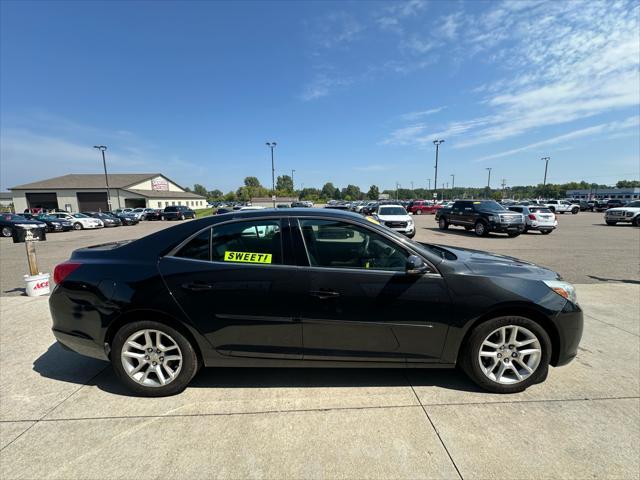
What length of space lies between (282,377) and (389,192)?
143896mm

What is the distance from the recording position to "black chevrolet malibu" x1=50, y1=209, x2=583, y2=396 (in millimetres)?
2494

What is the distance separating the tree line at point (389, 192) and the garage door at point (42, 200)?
42989 millimetres

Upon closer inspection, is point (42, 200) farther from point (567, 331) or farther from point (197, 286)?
point (567, 331)

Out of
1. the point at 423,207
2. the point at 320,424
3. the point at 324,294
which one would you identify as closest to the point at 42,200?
the point at 423,207

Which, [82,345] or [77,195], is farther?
[77,195]

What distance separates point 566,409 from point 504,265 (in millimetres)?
1255

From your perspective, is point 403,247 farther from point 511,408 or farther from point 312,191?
point 312,191

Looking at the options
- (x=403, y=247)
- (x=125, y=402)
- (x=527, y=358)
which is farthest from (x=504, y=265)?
(x=125, y=402)

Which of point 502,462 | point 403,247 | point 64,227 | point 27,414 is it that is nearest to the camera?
point 502,462

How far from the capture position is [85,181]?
58.4 m

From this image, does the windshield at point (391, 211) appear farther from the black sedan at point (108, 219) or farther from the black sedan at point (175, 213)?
the black sedan at point (175, 213)

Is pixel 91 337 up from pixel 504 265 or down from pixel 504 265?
down

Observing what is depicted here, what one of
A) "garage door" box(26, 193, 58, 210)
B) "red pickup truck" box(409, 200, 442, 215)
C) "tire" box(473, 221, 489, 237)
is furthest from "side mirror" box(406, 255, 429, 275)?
"garage door" box(26, 193, 58, 210)

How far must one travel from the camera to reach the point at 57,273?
2.69m
